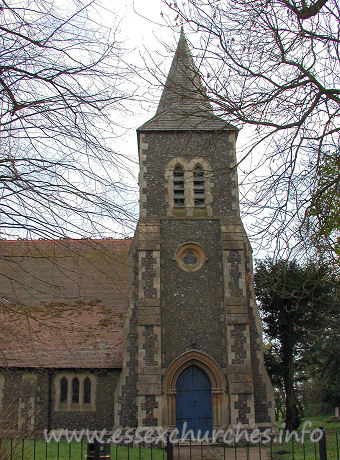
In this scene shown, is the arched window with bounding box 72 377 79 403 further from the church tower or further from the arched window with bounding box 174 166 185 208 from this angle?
the arched window with bounding box 174 166 185 208

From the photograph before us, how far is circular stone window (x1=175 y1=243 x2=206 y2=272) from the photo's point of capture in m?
16.8

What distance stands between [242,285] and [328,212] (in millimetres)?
9186

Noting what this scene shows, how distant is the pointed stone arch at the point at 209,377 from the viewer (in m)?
15.3

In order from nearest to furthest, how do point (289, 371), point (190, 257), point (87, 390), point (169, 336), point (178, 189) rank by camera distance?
point (169, 336) → point (87, 390) → point (190, 257) → point (178, 189) → point (289, 371)

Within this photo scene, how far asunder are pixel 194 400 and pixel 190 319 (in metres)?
2.50

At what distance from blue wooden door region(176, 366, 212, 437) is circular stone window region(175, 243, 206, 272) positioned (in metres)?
3.25

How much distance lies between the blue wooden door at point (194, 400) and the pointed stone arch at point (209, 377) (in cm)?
23

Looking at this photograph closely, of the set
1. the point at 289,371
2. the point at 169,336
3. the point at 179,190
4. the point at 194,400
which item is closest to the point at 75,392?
the point at 169,336

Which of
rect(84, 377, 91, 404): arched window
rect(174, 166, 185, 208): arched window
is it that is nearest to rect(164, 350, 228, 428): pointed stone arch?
rect(84, 377, 91, 404): arched window

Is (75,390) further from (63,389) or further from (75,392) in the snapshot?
(63,389)

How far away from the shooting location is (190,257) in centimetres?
1703

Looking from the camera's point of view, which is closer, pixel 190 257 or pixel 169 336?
pixel 169 336

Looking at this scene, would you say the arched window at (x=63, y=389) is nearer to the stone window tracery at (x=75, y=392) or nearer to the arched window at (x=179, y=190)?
the stone window tracery at (x=75, y=392)

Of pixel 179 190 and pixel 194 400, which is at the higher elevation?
pixel 179 190
